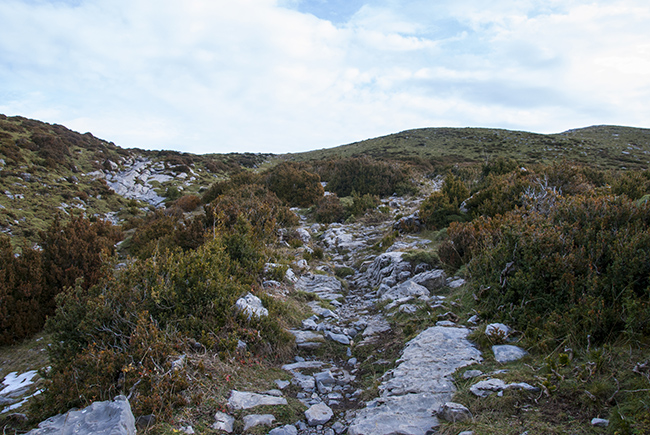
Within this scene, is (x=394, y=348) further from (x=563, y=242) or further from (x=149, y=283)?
(x=149, y=283)

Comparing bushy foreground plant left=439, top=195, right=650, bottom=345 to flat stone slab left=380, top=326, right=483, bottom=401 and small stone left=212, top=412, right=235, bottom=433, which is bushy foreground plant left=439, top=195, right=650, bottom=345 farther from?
small stone left=212, top=412, right=235, bottom=433

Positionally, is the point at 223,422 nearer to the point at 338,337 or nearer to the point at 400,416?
the point at 400,416

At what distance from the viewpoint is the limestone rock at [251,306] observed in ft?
15.9

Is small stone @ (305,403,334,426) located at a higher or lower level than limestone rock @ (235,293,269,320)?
lower

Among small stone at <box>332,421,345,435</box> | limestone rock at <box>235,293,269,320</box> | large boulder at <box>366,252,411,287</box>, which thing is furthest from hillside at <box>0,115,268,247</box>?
small stone at <box>332,421,345,435</box>

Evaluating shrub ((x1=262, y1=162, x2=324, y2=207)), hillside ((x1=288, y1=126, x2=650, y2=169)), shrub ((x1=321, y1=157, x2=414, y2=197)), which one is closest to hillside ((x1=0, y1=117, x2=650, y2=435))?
shrub ((x1=262, y1=162, x2=324, y2=207))

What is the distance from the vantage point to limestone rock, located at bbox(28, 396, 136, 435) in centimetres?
247

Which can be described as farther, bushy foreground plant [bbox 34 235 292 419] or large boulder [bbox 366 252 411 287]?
large boulder [bbox 366 252 411 287]

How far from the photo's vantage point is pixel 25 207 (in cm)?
1741

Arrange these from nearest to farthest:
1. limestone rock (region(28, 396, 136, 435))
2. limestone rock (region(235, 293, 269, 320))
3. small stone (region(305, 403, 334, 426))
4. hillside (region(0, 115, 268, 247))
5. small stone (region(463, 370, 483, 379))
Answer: limestone rock (region(28, 396, 136, 435)), small stone (region(305, 403, 334, 426)), small stone (region(463, 370, 483, 379)), limestone rock (region(235, 293, 269, 320)), hillside (region(0, 115, 268, 247))

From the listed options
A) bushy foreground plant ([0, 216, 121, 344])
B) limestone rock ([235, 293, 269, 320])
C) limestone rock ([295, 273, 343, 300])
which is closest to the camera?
limestone rock ([235, 293, 269, 320])

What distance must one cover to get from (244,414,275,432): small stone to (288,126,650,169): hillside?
3146 cm

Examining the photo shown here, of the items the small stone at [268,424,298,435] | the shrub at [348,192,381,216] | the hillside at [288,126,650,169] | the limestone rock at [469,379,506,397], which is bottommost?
the small stone at [268,424,298,435]

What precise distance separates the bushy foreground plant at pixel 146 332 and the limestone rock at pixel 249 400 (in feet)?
1.62
